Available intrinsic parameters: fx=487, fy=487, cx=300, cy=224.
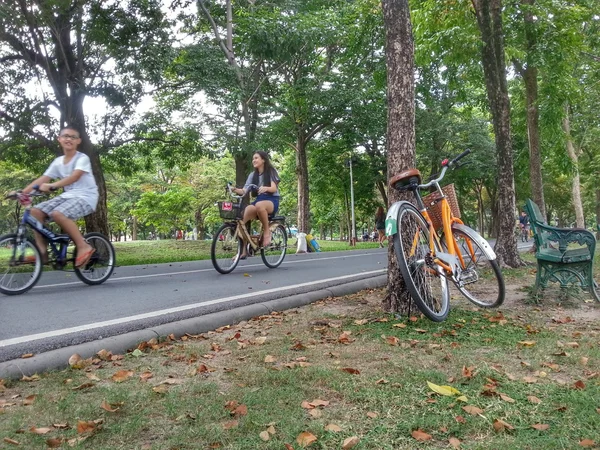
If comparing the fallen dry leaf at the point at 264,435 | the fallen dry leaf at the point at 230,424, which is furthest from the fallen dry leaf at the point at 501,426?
the fallen dry leaf at the point at 230,424

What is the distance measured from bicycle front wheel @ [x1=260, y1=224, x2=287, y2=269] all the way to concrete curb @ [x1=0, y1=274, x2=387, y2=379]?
3321 mm

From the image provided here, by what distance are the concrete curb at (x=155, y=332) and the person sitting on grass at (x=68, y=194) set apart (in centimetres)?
282

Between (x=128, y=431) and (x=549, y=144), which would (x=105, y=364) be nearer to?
(x=128, y=431)

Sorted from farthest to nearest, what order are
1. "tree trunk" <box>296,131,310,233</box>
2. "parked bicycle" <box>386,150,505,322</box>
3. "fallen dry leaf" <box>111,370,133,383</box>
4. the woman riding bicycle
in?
"tree trunk" <box>296,131,310,233</box>
the woman riding bicycle
"parked bicycle" <box>386,150,505,322</box>
"fallen dry leaf" <box>111,370,133,383</box>

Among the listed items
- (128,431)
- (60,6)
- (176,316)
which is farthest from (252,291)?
(60,6)

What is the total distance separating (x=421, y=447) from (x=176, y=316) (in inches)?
127

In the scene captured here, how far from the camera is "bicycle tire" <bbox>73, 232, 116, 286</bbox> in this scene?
692cm

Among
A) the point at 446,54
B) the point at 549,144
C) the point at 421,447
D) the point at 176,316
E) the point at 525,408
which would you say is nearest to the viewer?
the point at 421,447

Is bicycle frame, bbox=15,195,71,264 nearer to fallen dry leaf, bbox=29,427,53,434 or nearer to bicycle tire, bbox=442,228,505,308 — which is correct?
fallen dry leaf, bbox=29,427,53,434

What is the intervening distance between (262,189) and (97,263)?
9.77 ft

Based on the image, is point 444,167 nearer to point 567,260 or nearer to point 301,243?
point 567,260

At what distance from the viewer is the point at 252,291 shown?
647 centimetres

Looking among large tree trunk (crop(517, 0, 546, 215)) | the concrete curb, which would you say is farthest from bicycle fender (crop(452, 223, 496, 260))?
large tree trunk (crop(517, 0, 546, 215))

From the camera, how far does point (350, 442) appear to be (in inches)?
82.4
